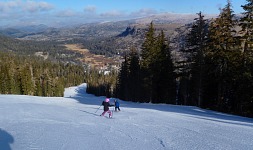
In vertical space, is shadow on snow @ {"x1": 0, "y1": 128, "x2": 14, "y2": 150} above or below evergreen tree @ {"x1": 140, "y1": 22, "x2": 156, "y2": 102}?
below

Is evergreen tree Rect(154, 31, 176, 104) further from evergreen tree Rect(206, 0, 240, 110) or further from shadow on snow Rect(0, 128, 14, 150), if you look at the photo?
shadow on snow Rect(0, 128, 14, 150)

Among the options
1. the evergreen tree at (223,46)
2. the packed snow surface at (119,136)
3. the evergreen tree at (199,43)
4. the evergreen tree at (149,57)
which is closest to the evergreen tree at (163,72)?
the evergreen tree at (149,57)

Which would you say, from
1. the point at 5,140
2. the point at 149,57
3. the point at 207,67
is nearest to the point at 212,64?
the point at 207,67

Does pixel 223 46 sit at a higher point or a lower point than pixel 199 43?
lower

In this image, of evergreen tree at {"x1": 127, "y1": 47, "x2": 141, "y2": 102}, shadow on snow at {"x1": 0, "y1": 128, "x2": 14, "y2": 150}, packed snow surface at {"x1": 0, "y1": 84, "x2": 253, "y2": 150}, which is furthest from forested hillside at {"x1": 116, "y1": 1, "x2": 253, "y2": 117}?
shadow on snow at {"x1": 0, "y1": 128, "x2": 14, "y2": 150}

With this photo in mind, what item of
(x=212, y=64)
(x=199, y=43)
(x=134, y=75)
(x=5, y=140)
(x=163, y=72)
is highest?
(x=199, y=43)

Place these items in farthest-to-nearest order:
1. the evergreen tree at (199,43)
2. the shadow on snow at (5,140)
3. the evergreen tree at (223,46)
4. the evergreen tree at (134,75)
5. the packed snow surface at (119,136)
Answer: the evergreen tree at (134,75) < the evergreen tree at (199,43) < the evergreen tree at (223,46) < the packed snow surface at (119,136) < the shadow on snow at (5,140)

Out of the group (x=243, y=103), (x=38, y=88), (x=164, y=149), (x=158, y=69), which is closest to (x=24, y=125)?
(x=164, y=149)

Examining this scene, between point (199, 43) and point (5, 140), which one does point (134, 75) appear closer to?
point (199, 43)

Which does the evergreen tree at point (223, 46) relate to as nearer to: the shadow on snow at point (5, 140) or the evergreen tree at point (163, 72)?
the evergreen tree at point (163, 72)

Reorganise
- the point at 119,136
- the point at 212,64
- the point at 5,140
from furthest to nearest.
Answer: the point at 212,64
the point at 119,136
the point at 5,140

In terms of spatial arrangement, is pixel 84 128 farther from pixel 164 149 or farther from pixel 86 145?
pixel 164 149

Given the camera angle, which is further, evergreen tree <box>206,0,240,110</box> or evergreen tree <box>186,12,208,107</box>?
evergreen tree <box>186,12,208,107</box>

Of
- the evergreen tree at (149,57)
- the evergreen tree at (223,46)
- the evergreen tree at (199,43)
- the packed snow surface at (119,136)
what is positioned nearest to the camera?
the packed snow surface at (119,136)
